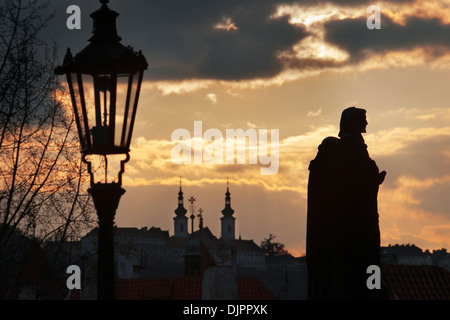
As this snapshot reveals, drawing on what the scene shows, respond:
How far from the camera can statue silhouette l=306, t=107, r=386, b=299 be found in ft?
20.4

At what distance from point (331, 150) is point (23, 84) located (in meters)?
7.35

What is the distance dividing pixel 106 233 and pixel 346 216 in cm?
195

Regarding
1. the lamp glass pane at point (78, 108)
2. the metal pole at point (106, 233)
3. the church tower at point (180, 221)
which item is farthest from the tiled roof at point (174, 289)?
the church tower at point (180, 221)

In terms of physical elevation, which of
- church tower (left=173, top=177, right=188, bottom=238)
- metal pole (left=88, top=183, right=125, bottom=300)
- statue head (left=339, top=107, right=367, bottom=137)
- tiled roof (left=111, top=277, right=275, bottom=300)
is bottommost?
metal pole (left=88, top=183, right=125, bottom=300)

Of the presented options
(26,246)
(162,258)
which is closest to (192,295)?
(26,246)

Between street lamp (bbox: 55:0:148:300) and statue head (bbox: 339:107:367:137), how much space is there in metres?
1.76

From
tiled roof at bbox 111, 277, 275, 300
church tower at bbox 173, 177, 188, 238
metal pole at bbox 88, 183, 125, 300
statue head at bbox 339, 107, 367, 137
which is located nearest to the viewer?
metal pole at bbox 88, 183, 125, 300

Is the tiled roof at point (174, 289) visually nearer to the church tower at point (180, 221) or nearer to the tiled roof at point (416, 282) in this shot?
the tiled roof at point (416, 282)

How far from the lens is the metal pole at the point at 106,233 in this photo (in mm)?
6098

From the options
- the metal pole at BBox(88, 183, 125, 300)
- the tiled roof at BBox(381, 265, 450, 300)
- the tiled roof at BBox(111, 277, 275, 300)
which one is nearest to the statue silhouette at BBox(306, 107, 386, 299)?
the metal pole at BBox(88, 183, 125, 300)

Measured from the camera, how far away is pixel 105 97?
6.51 metres

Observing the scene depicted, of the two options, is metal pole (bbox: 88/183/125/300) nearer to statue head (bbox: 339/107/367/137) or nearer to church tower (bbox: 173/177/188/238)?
statue head (bbox: 339/107/367/137)

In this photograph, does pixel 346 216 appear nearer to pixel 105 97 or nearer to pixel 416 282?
pixel 105 97

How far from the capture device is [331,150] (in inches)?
246
